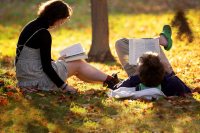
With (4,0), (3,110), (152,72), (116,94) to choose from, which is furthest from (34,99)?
(4,0)

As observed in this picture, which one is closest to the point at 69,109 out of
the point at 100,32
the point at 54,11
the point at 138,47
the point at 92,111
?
the point at 92,111

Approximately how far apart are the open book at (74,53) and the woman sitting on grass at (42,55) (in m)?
0.08

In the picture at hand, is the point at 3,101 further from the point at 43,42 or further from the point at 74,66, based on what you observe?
the point at 74,66

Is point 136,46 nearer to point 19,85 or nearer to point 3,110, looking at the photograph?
point 19,85

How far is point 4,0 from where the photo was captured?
1998 cm

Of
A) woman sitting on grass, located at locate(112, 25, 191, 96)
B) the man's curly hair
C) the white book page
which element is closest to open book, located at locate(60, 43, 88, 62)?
the white book page

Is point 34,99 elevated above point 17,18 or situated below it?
below

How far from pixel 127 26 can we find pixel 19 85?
8.53 meters

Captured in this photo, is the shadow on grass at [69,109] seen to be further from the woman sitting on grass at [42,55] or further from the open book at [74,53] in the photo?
the open book at [74,53]

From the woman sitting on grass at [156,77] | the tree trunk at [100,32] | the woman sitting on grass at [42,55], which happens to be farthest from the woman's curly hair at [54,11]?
the tree trunk at [100,32]

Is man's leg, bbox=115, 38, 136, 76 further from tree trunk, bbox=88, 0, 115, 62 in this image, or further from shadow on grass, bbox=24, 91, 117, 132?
tree trunk, bbox=88, 0, 115, 62

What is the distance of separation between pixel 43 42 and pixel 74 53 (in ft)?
1.68

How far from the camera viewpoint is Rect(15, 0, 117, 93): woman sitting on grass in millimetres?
6562

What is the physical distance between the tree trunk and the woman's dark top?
4.42m
